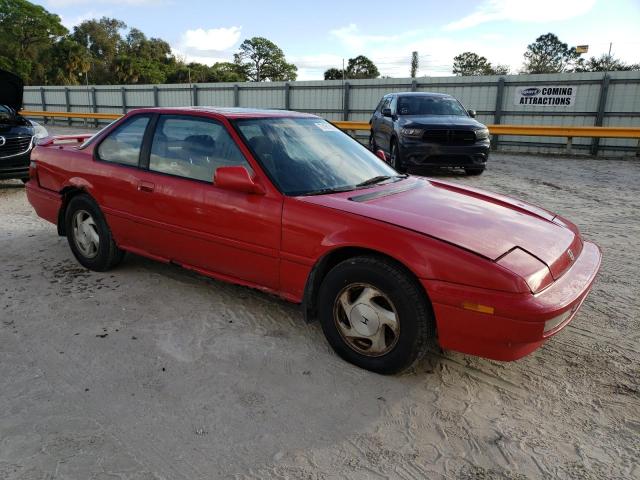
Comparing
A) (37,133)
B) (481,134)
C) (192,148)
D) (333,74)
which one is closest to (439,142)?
(481,134)

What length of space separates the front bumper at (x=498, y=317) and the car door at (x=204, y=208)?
3.74 ft

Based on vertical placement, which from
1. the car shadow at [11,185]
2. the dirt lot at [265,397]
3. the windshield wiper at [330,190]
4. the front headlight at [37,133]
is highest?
the front headlight at [37,133]

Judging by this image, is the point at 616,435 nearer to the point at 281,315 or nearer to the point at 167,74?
the point at 281,315

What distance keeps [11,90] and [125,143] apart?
5886mm

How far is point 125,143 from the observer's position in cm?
415

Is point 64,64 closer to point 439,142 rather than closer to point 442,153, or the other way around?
point 439,142

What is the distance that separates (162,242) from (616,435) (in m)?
3.17

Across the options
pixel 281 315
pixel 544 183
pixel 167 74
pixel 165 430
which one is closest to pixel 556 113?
pixel 544 183

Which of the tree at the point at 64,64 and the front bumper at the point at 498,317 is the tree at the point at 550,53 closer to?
the tree at the point at 64,64

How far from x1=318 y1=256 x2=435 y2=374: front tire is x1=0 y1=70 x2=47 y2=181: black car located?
7186mm

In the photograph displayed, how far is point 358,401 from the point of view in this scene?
8.59 ft

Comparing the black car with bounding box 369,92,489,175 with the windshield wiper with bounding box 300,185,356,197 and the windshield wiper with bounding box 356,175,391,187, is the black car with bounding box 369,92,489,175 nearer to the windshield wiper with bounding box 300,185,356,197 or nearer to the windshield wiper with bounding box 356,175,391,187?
the windshield wiper with bounding box 356,175,391,187

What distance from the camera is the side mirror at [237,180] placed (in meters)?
3.14

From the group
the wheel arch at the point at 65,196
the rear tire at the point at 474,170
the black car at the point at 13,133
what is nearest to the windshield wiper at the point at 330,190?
the wheel arch at the point at 65,196
